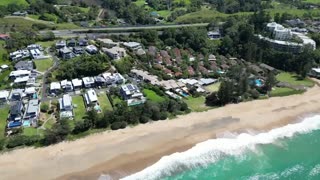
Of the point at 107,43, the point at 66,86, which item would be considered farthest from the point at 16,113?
the point at 107,43

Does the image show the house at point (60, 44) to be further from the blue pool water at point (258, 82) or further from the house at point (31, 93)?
the blue pool water at point (258, 82)

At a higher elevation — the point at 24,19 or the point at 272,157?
the point at 24,19

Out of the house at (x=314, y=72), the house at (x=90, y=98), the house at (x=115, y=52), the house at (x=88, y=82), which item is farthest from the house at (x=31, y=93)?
the house at (x=314, y=72)

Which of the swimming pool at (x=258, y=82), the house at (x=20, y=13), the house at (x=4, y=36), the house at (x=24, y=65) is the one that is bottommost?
the swimming pool at (x=258, y=82)

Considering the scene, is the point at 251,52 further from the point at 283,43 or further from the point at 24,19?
the point at 24,19

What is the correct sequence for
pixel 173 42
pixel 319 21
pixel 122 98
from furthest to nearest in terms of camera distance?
pixel 319 21, pixel 173 42, pixel 122 98

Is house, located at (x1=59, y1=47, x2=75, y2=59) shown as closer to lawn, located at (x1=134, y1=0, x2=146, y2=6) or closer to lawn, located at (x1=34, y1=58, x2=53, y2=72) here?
lawn, located at (x1=34, y1=58, x2=53, y2=72)

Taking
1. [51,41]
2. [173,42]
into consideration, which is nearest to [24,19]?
[51,41]
